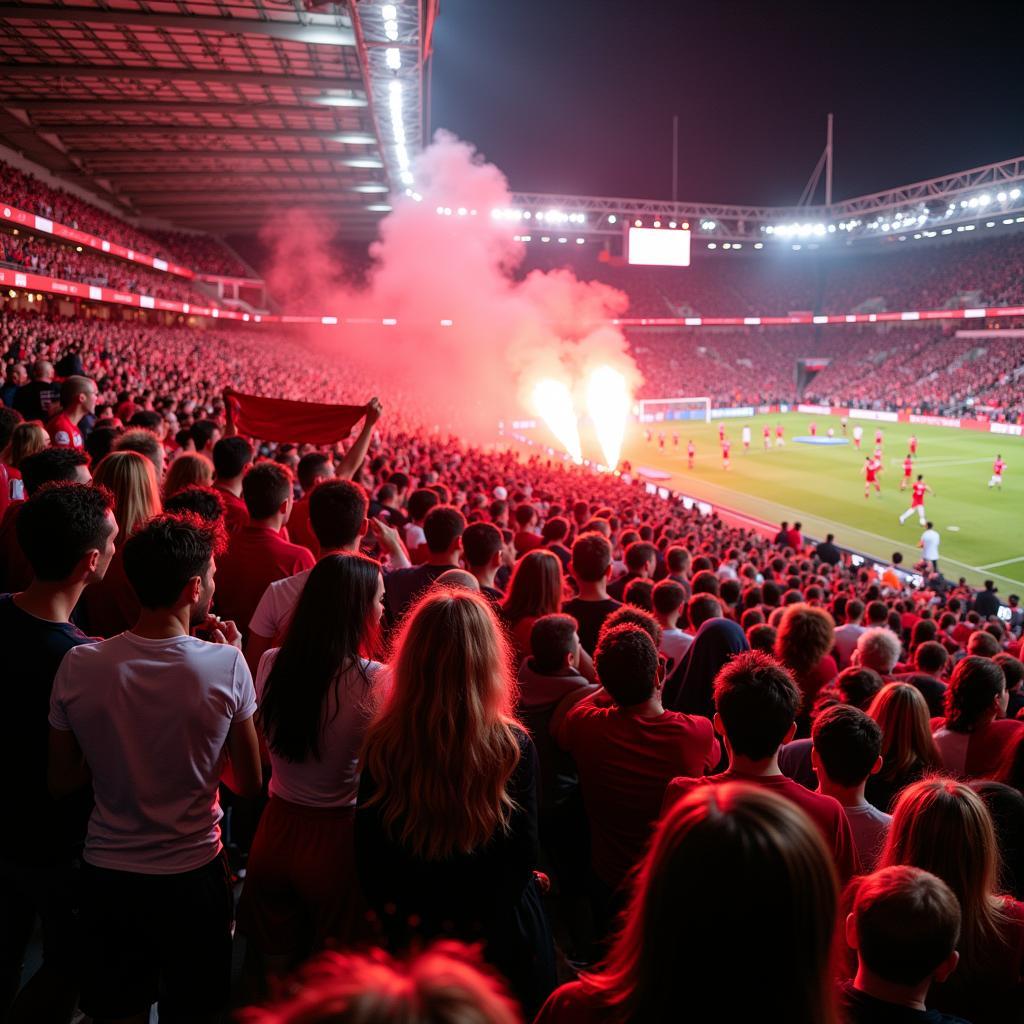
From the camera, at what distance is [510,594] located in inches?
211

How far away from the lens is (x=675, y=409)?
5628cm

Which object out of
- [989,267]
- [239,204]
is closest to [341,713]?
[239,204]

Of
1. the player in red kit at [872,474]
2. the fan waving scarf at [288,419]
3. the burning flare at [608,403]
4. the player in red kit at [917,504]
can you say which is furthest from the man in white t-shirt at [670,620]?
the burning flare at [608,403]

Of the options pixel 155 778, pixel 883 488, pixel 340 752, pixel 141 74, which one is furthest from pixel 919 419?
pixel 155 778

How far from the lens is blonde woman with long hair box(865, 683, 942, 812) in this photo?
Result: 4121mm

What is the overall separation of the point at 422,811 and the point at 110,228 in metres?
45.7

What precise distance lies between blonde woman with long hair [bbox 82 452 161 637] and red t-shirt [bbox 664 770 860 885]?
9.24ft

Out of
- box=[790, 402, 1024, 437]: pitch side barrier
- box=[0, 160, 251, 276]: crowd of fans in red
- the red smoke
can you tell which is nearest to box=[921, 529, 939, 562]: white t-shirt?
box=[790, 402, 1024, 437]: pitch side barrier

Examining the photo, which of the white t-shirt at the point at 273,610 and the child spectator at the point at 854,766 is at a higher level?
the white t-shirt at the point at 273,610

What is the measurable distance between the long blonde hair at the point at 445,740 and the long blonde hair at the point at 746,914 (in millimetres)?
1052

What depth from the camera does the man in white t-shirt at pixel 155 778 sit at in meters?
2.66

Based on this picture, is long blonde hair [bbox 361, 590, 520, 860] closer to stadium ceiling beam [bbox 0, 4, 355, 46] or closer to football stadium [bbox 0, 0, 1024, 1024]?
football stadium [bbox 0, 0, 1024, 1024]

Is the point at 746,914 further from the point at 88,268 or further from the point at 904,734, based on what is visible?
the point at 88,268

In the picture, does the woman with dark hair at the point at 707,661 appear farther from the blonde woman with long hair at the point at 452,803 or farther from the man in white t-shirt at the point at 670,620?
the blonde woman with long hair at the point at 452,803
